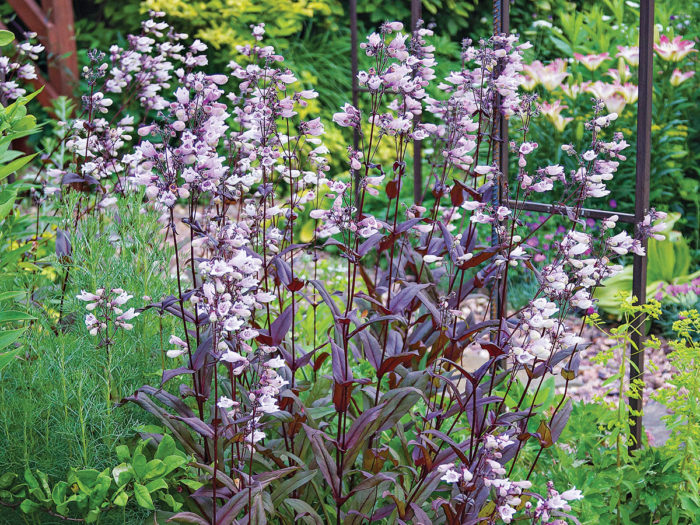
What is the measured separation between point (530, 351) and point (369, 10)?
487 centimetres

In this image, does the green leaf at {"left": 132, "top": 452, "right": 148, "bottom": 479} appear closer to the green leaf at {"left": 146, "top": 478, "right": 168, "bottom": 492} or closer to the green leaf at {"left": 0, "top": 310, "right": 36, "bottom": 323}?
the green leaf at {"left": 146, "top": 478, "right": 168, "bottom": 492}

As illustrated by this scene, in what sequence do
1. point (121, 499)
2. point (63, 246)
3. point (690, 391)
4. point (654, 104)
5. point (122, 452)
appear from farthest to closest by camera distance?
point (654, 104)
point (63, 246)
point (690, 391)
point (122, 452)
point (121, 499)

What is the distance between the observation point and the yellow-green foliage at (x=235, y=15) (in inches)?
216

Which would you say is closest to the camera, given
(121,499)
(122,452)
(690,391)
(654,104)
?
(121,499)

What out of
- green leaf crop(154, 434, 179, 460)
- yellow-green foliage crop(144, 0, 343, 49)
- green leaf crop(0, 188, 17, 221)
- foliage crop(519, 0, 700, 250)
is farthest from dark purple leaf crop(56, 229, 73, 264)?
yellow-green foliage crop(144, 0, 343, 49)

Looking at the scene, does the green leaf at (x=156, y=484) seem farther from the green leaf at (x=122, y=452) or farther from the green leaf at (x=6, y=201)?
the green leaf at (x=6, y=201)

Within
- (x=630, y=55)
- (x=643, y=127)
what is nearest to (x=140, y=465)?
(x=643, y=127)

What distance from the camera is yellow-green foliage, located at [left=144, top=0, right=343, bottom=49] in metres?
5.49

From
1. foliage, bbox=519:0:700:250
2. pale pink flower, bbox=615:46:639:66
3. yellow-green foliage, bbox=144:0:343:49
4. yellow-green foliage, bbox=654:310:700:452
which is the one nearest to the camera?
yellow-green foliage, bbox=654:310:700:452

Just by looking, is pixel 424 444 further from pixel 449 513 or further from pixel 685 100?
pixel 685 100

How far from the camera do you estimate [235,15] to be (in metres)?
5.64

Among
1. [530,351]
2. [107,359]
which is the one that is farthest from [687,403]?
[107,359]

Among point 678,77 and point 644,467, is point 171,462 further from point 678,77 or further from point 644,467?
point 678,77

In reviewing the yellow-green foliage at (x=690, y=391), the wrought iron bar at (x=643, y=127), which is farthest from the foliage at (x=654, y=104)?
the yellow-green foliage at (x=690, y=391)
